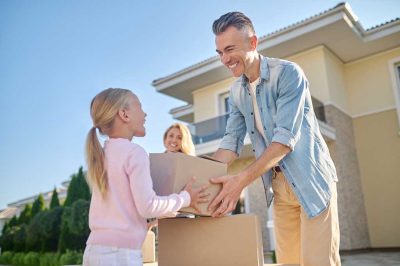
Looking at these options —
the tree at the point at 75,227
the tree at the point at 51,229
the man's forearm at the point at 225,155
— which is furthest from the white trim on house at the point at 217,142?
the man's forearm at the point at 225,155

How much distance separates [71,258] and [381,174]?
7605 mm

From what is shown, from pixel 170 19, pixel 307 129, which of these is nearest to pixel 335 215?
pixel 307 129

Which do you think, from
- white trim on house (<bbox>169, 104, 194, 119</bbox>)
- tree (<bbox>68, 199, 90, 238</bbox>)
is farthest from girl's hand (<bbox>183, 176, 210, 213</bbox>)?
white trim on house (<bbox>169, 104, 194, 119</bbox>)

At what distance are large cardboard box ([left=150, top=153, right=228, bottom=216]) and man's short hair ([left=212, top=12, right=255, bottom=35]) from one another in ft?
2.00

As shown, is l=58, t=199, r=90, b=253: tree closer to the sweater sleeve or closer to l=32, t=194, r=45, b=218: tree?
l=32, t=194, r=45, b=218: tree

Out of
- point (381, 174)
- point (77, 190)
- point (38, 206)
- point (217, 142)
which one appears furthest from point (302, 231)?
point (38, 206)

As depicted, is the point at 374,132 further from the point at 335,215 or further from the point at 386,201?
the point at 335,215

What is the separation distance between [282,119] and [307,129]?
0.50 feet

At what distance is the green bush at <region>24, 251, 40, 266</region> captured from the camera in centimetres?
1042

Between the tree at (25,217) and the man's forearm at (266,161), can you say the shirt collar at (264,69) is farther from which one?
the tree at (25,217)

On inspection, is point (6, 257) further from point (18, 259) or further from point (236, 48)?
point (236, 48)

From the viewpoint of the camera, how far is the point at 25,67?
957 centimetres

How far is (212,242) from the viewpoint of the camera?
4.43ft

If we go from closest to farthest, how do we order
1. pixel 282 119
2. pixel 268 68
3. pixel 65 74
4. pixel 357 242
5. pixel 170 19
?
pixel 282 119
pixel 268 68
pixel 170 19
pixel 65 74
pixel 357 242
